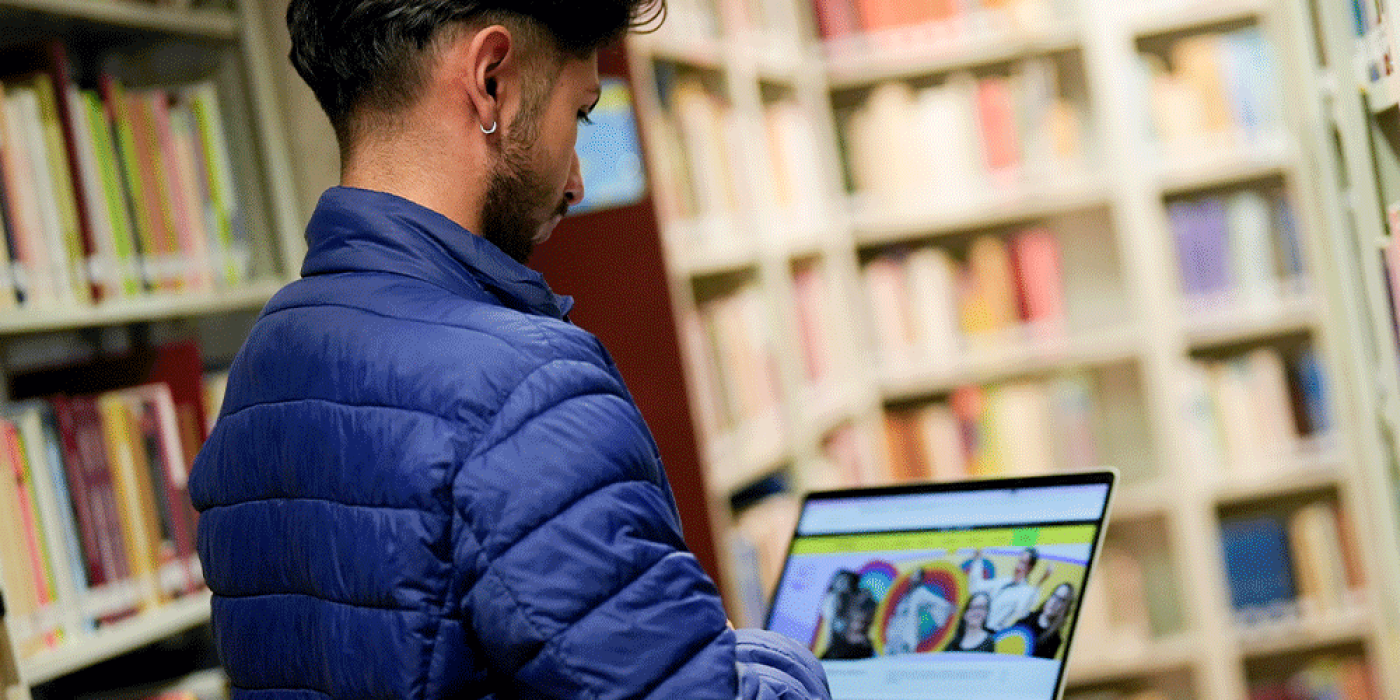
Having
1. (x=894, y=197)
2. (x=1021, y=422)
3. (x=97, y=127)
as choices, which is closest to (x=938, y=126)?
(x=894, y=197)

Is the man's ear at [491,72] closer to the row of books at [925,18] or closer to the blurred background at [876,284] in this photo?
the blurred background at [876,284]

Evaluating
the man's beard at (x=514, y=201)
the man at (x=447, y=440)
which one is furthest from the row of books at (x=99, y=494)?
the man's beard at (x=514, y=201)

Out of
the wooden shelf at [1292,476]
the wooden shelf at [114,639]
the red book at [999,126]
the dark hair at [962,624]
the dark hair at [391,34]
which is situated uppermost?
the red book at [999,126]

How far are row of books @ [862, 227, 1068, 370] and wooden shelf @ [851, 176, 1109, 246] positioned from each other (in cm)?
9

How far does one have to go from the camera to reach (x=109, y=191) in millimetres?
1815

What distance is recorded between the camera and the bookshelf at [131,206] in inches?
→ 64.4

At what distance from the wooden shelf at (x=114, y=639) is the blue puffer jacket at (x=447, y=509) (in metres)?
0.79

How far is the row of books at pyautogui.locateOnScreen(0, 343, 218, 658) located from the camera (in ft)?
5.13

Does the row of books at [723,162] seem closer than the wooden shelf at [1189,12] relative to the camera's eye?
Yes

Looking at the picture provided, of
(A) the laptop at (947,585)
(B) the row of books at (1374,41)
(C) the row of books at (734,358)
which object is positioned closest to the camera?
(A) the laptop at (947,585)

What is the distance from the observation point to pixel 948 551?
1189 mm

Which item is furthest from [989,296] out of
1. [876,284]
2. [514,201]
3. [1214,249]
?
[514,201]

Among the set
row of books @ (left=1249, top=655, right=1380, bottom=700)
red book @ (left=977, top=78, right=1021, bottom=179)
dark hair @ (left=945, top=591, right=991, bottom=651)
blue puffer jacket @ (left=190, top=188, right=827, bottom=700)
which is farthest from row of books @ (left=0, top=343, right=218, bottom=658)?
row of books @ (left=1249, top=655, right=1380, bottom=700)

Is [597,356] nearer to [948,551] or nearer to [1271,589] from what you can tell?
[948,551]
